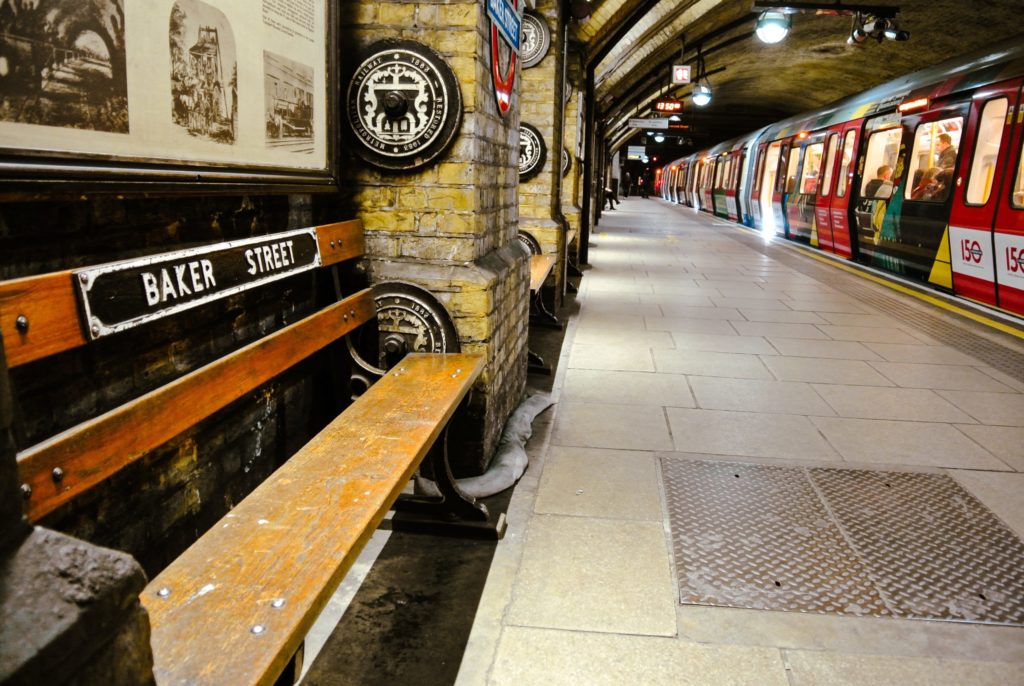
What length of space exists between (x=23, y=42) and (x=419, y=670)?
1.80 meters

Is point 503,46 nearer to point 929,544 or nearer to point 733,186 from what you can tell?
point 929,544

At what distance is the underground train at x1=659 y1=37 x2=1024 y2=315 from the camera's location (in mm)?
7107

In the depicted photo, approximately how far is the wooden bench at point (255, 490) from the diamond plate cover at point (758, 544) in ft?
3.63

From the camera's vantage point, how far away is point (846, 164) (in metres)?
11.6

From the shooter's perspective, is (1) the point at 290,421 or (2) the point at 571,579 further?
(1) the point at 290,421

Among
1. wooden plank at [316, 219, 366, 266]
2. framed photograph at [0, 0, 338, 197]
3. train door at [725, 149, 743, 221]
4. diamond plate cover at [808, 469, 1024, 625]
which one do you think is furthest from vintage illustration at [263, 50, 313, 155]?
train door at [725, 149, 743, 221]

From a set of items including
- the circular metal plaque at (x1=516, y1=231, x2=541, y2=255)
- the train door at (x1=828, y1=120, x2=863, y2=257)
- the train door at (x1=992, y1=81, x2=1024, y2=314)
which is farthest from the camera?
the train door at (x1=828, y1=120, x2=863, y2=257)

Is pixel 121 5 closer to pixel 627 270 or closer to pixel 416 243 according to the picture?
pixel 416 243

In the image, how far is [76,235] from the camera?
1733 millimetres

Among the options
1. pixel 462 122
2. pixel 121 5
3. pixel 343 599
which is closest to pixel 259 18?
pixel 121 5

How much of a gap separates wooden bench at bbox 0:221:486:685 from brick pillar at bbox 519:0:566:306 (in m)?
4.63

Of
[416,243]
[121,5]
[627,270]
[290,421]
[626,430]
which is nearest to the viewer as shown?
[121,5]

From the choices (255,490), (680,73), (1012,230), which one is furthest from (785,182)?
(255,490)

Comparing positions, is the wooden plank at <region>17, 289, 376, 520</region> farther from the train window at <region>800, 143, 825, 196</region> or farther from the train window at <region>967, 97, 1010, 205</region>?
the train window at <region>800, 143, 825, 196</region>
